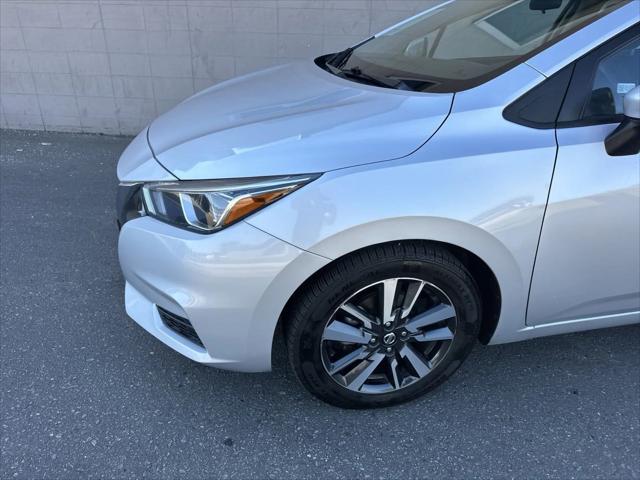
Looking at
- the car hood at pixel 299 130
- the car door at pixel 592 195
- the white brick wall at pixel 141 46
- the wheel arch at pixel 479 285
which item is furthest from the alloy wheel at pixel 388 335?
the white brick wall at pixel 141 46

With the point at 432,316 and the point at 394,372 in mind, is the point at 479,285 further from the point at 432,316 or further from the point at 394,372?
the point at 394,372

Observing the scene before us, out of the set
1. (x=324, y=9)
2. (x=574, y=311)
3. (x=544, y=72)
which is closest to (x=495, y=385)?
(x=574, y=311)

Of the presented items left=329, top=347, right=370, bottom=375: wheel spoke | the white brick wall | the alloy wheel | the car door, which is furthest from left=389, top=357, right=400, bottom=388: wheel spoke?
the white brick wall

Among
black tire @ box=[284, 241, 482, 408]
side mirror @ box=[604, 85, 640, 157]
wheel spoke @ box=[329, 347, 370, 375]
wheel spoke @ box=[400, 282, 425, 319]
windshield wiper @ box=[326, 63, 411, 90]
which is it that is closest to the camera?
side mirror @ box=[604, 85, 640, 157]

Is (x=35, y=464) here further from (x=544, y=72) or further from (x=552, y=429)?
(x=544, y=72)

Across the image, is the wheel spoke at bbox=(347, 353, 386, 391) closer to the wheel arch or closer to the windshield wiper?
the wheel arch

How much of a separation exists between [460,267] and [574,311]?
0.55 metres

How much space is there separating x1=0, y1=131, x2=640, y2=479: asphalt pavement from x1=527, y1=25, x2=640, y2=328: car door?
538 mm

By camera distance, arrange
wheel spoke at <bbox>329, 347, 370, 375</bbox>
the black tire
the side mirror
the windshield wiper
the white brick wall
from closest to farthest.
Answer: the side mirror → the black tire → wheel spoke at <bbox>329, 347, 370, 375</bbox> → the windshield wiper → the white brick wall

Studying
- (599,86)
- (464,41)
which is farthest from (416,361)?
(464,41)

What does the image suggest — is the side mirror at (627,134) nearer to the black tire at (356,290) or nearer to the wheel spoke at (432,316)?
the black tire at (356,290)

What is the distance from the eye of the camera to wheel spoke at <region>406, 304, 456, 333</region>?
1946 mm

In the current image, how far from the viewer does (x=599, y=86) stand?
184 centimetres

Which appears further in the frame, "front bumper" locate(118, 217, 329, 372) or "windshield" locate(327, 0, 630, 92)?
"windshield" locate(327, 0, 630, 92)
